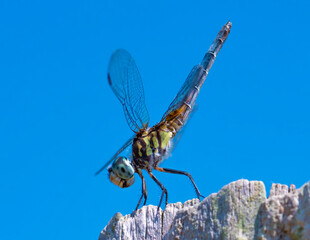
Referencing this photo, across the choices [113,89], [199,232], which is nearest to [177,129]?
[113,89]

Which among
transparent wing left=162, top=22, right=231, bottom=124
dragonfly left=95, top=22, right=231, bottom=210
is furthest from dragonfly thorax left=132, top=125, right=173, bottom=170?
transparent wing left=162, top=22, right=231, bottom=124

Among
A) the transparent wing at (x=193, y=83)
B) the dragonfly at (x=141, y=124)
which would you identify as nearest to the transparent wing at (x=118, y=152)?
the dragonfly at (x=141, y=124)

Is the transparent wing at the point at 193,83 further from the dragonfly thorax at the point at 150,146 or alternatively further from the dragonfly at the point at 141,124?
the dragonfly thorax at the point at 150,146

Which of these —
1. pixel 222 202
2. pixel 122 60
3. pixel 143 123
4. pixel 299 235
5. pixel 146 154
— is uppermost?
pixel 122 60

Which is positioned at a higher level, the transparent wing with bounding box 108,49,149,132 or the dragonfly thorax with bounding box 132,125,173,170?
the transparent wing with bounding box 108,49,149,132

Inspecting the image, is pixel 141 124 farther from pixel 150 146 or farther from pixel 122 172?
pixel 122 172

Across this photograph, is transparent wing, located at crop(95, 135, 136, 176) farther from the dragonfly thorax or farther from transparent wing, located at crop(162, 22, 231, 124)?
transparent wing, located at crop(162, 22, 231, 124)

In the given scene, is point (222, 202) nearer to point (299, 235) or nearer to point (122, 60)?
point (299, 235)
